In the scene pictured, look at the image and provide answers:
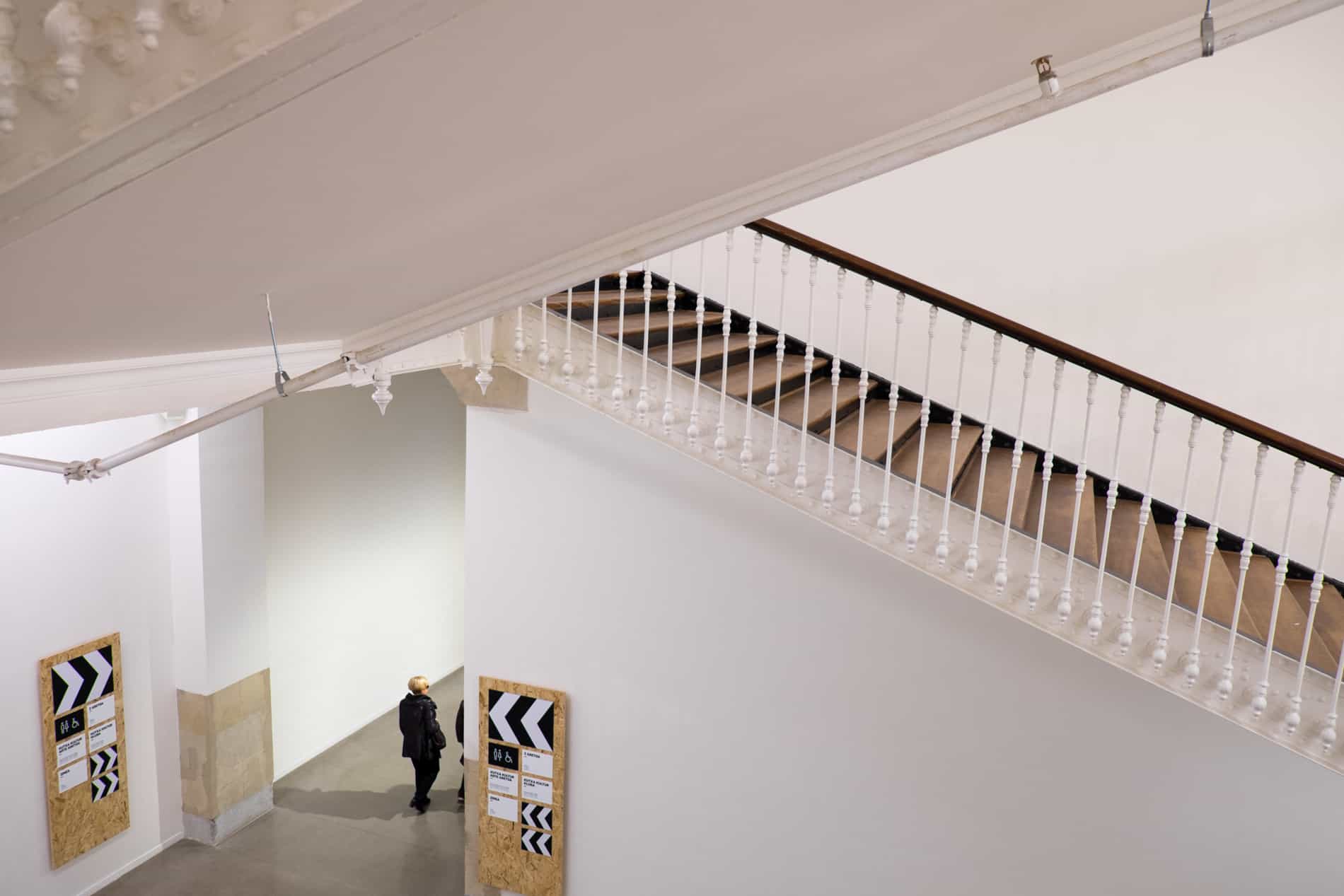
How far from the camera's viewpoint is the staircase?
13.4 ft

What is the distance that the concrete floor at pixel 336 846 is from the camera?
253 inches

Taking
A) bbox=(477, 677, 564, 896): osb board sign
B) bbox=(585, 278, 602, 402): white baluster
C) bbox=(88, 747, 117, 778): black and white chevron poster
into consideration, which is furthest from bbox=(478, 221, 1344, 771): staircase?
bbox=(88, 747, 117, 778): black and white chevron poster

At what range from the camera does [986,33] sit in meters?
2.09

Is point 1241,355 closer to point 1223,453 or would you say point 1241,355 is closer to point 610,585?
point 1223,453

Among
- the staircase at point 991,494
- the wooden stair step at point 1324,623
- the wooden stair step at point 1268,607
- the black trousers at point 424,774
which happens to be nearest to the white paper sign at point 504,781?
the black trousers at point 424,774

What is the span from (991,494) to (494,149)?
11.6 ft

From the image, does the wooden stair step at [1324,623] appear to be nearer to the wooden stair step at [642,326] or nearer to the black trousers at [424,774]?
the wooden stair step at [642,326]

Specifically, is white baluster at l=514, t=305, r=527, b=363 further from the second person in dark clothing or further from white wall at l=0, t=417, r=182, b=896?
the second person in dark clothing

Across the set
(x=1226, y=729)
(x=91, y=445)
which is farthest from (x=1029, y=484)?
(x=91, y=445)

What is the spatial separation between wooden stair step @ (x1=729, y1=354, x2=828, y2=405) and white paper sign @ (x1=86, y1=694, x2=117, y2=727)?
437 cm

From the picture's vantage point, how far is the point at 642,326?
5.25 m

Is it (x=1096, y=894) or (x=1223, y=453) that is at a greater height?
(x=1223, y=453)

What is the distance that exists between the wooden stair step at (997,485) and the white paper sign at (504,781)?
10.3 ft

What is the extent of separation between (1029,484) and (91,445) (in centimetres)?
541
